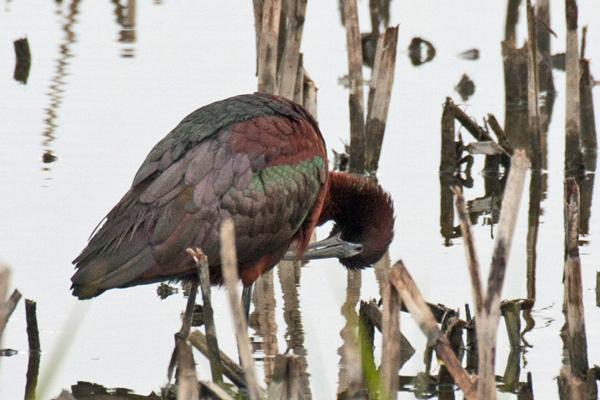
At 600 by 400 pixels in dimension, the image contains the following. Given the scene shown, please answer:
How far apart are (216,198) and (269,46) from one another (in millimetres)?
1689

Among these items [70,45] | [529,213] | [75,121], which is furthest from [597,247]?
[70,45]

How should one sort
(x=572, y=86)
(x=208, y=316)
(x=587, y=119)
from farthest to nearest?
(x=587, y=119)
(x=572, y=86)
(x=208, y=316)

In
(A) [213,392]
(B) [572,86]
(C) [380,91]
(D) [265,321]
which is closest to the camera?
(A) [213,392]

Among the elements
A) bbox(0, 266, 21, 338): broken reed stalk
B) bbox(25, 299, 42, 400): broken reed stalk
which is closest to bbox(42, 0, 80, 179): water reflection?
bbox(25, 299, 42, 400): broken reed stalk

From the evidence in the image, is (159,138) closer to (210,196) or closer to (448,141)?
(448,141)

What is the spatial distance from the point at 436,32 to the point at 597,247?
5111 millimetres

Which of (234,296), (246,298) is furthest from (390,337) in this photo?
(246,298)

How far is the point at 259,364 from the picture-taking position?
509 centimetres

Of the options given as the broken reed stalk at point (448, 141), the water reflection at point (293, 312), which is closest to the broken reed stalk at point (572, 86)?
the broken reed stalk at point (448, 141)

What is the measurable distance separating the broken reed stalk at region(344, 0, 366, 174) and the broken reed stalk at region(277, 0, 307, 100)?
22.4 inches

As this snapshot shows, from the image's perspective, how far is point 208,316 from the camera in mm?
3852

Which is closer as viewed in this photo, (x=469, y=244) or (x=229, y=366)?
(x=469, y=244)

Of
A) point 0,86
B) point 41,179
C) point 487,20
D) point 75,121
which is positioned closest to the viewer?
point 41,179

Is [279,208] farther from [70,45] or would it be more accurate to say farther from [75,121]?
[70,45]
